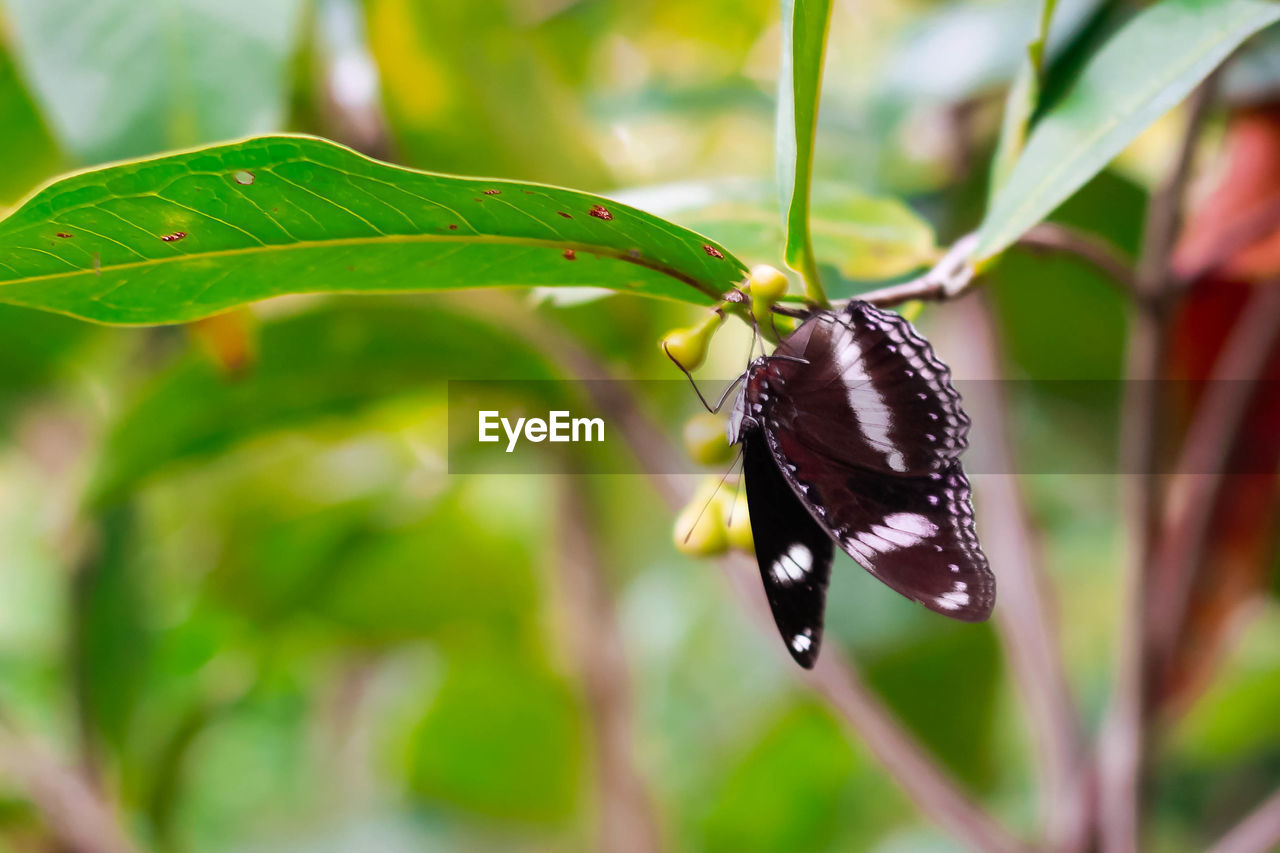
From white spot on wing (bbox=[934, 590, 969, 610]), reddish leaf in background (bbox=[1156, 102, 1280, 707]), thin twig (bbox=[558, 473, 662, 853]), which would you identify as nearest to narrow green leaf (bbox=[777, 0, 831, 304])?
white spot on wing (bbox=[934, 590, 969, 610])

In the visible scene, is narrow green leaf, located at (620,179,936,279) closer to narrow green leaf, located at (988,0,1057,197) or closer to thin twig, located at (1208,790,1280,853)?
narrow green leaf, located at (988,0,1057,197)

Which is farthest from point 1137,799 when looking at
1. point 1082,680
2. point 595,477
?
point 1082,680

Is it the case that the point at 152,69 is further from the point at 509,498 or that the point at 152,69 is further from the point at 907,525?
the point at 509,498

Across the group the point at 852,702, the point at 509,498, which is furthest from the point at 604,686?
the point at 509,498

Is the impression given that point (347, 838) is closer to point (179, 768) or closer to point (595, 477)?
point (179, 768)

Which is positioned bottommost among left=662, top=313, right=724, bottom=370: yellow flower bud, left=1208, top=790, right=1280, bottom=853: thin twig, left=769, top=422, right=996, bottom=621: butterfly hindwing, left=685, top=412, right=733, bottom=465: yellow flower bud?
left=1208, top=790, right=1280, bottom=853: thin twig

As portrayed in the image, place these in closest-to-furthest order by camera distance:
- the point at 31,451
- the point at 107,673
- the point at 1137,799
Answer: the point at 1137,799 → the point at 107,673 → the point at 31,451
